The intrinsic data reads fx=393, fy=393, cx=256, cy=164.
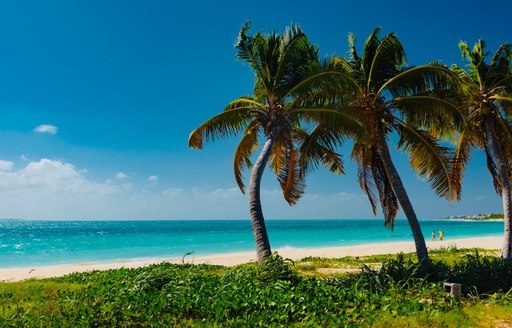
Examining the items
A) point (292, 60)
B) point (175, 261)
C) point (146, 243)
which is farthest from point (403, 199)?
point (146, 243)

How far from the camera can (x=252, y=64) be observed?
12523mm

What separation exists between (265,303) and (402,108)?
804 cm

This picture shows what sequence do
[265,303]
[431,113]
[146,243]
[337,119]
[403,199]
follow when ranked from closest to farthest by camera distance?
[265,303]
[337,119]
[403,199]
[431,113]
[146,243]

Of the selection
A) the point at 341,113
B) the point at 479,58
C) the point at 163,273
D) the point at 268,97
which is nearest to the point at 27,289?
the point at 163,273

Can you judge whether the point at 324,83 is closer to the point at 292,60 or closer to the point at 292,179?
the point at 292,60

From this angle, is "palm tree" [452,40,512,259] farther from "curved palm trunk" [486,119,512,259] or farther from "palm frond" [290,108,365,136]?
"palm frond" [290,108,365,136]

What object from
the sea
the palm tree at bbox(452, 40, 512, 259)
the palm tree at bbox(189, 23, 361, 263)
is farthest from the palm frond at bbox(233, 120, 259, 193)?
the palm tree at bbox(452, 40, 512, 259)

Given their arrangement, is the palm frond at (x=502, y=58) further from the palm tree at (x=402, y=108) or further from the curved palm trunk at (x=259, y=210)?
the curved palm trunk at (x=259, y=210)

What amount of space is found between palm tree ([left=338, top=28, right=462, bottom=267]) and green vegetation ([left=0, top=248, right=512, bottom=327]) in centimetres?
326

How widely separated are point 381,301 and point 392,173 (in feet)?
18.0

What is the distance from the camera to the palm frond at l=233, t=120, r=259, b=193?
13.4 meters

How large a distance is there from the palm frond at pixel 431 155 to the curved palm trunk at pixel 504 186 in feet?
9.83

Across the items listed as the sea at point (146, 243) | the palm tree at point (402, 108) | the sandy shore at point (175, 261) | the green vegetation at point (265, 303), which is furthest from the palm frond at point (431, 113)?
the sandy shore at point (175, 261)

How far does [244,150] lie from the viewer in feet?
45.2
